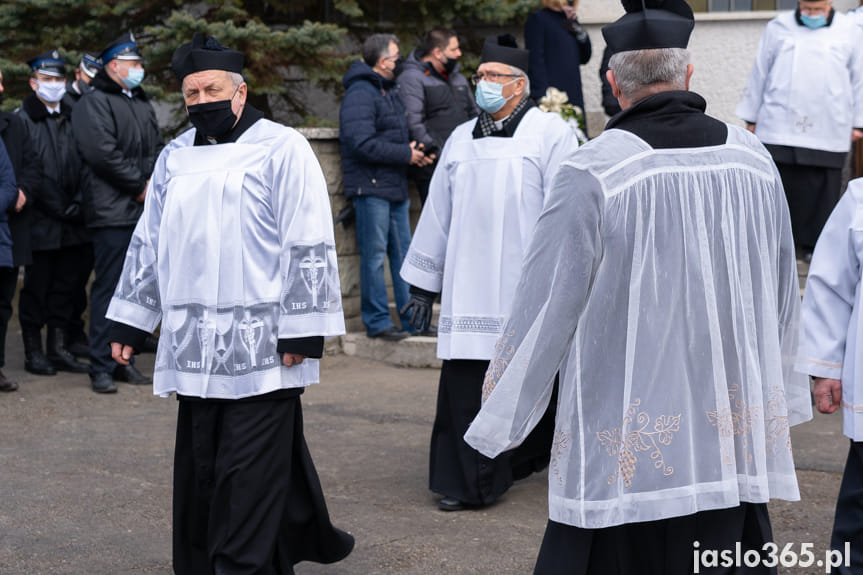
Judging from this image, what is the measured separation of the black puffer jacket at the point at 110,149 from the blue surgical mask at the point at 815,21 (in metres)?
4.67

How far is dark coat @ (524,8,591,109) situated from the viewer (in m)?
10.5

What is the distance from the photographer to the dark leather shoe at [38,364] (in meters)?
9.08

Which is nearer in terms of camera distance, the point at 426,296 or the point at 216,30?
the point at 426,296

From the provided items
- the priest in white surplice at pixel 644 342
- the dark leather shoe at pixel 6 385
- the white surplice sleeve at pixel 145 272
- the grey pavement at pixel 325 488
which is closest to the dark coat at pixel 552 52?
the grey pavement at pixel 325 488

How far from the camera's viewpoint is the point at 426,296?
6.26 meters

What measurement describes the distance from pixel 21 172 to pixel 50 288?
3.15ft

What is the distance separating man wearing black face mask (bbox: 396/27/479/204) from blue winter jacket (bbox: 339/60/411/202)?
0.15m

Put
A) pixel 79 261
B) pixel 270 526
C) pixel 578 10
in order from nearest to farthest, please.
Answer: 1. pixel 270 526
2. pixel 79 261
3. pixel 578 10

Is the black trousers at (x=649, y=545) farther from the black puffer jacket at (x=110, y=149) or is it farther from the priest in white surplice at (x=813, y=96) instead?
the black puffer jacket at (x=110, y=149)

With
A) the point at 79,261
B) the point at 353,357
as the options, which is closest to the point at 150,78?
the point at 79,261

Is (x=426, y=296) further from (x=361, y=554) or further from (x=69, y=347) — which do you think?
(x=69, y=347)

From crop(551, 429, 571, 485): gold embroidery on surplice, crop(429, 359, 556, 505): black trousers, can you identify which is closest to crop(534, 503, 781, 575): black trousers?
crop(551, 429, 571, 485): gold embroidery on surplice

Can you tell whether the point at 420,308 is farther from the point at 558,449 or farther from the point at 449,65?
the point at 449,65

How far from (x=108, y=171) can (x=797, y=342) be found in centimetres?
594
